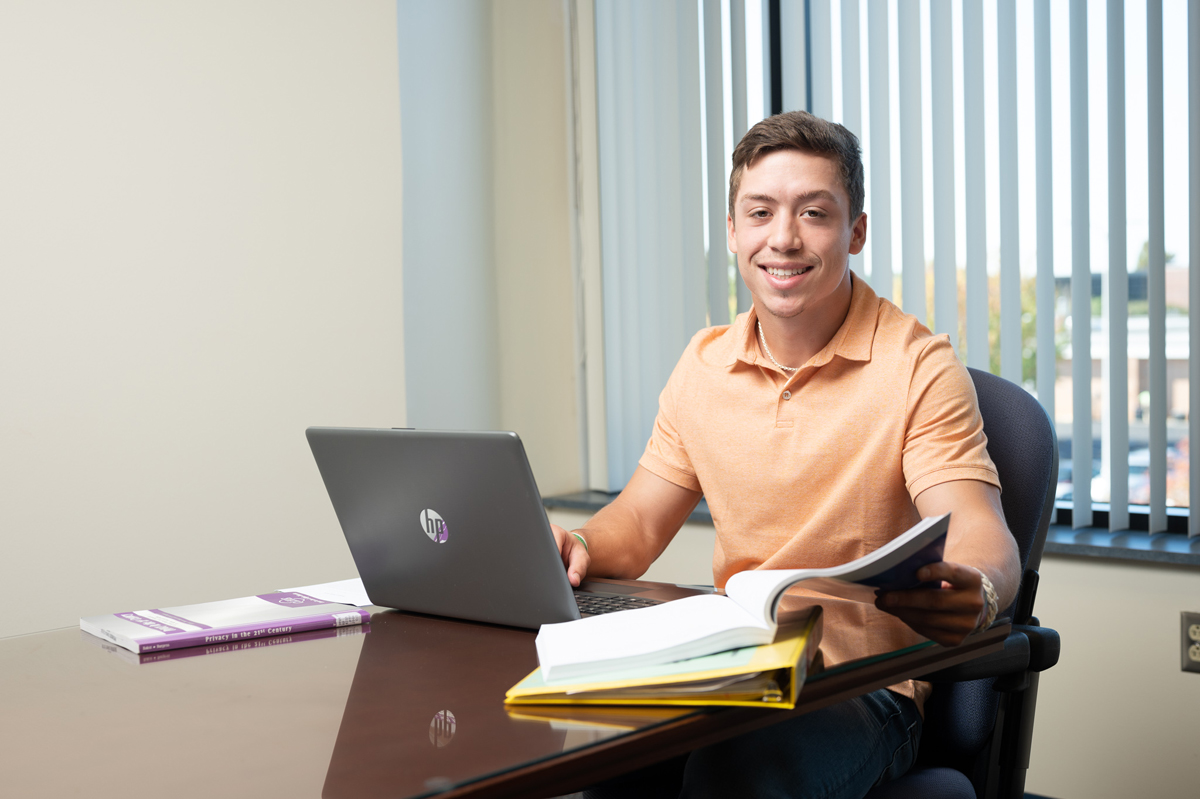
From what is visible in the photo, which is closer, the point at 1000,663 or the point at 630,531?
the point at 1000,663

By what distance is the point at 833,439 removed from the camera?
4.59ft

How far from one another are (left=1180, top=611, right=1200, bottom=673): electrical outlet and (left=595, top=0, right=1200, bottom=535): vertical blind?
0.22 metres

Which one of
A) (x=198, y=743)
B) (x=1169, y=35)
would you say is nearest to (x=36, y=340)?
(x=198, y=743)

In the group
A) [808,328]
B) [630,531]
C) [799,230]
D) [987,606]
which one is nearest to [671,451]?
[630,531]

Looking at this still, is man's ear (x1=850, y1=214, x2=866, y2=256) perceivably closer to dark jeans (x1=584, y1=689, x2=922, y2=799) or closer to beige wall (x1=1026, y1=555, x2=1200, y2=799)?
dark jeans (x1=584, y1=689, x2=922, y2=799)

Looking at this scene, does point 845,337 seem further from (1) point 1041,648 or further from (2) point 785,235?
(1) point 1041,648

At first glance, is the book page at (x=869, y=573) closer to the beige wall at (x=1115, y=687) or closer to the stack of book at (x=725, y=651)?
the stack of book at (x=725, y=651)

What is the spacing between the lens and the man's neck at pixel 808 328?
59.1 inches

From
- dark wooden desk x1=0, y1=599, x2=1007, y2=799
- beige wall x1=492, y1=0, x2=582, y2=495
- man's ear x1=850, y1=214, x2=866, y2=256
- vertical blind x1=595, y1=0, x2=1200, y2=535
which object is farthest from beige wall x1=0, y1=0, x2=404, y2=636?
Result: man's ear x1=850, y1=214, x2=866, y2=256

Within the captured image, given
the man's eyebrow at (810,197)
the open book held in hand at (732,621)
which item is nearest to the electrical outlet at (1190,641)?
the man's eyebrow at (810,197)

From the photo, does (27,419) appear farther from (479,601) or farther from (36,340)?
(479,601)

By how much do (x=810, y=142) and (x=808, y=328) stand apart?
275 mm

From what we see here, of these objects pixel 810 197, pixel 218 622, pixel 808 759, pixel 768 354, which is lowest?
pixel 808 759

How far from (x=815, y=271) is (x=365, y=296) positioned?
1373mm
